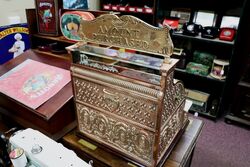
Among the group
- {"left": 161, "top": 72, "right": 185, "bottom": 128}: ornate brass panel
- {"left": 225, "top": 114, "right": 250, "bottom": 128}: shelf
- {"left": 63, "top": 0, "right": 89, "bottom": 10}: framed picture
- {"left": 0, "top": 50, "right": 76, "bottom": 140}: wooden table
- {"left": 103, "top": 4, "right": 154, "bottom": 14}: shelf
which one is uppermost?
{"left": 63, "top": 0, "right": 89, "bottom": 10}: framed picture

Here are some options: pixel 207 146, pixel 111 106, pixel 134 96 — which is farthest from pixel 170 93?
pixel 207 146

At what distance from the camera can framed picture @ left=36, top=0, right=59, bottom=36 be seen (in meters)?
1.57

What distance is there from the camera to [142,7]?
2.69 metres

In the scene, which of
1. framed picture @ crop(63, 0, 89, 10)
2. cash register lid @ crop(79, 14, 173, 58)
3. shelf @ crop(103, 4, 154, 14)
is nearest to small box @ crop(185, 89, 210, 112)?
shelf @ crop(103, 4, 154, 14)

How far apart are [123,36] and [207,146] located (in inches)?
69.0

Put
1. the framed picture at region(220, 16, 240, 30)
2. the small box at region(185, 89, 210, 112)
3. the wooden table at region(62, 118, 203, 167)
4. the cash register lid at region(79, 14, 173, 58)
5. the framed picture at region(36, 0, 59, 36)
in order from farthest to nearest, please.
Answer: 1. the small box at region(185, 89, 210, 112)
2. the framed picture at region(220, 16, 240, 30)
3. the framed picture at region(36, 0, 59, 36)
4. the wooden table at region(62, 118, 203, 167)
5. the cash register lid at region(79, 14, 173, 58)

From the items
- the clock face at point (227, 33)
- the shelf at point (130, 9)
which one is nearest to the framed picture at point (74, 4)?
the shelf at point (130, 9)

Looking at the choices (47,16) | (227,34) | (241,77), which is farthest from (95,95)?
(241,77)

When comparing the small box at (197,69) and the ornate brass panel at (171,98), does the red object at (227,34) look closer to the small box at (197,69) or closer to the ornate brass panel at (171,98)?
the small box at (197,69)

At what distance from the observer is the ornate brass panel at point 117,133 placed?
0.89 m

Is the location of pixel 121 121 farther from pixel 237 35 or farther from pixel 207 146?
pixel 237 35

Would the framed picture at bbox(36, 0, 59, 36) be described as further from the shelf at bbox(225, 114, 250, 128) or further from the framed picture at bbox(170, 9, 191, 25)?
the shelf at bbox(225, 114, 250, 128)

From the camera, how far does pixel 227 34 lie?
2.18 metres

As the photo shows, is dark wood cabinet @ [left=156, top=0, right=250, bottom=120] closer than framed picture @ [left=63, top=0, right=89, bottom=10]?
No
